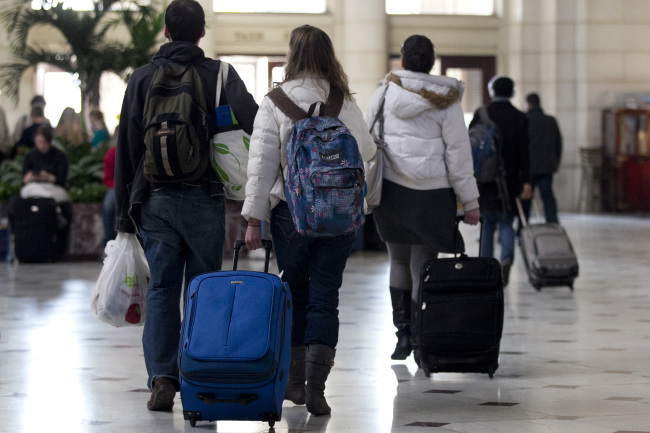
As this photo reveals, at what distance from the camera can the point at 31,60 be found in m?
16.0

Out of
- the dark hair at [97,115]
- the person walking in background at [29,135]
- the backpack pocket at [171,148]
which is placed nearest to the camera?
the backpack pocket at [171,148]

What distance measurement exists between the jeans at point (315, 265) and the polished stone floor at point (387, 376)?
14.1 inches

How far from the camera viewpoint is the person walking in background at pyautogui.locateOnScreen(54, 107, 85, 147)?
46.6 feet

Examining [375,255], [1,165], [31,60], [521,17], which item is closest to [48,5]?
[31,60]

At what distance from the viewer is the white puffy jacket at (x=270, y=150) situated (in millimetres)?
4570

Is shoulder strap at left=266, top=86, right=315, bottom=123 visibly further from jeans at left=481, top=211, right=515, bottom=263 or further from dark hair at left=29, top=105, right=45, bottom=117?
dark hair at left=29, top=105, right=45, bottom=117

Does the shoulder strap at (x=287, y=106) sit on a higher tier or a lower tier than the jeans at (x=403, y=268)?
higher

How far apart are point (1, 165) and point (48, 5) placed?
293cm

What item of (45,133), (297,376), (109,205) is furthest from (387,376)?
(45,133)

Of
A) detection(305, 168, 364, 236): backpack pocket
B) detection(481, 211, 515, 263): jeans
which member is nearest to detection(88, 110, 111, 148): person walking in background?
detection(481, 211, 515, 263): jeans

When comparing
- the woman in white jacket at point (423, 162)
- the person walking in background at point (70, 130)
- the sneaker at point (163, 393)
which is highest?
the woman in white jacket at point (423, 162)

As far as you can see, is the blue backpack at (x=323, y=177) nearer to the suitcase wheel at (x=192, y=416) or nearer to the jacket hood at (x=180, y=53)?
the jacket hood at (x=180, y=53)

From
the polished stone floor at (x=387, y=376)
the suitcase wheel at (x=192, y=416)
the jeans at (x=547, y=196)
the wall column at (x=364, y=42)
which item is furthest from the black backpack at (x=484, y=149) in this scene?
the wall column at (x=364, y=42)

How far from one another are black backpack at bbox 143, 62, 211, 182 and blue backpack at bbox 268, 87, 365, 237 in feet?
1.20
